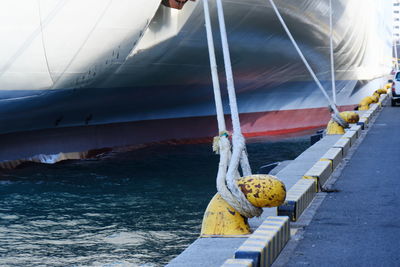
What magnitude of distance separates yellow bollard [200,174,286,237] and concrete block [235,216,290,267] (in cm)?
25

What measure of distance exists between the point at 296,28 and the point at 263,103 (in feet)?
13.4

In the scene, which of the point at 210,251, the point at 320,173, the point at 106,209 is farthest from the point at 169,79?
the point at 210,251

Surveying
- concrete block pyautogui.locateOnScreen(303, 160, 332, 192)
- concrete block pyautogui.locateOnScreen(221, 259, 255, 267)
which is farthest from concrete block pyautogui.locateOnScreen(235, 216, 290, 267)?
concrete block pyautogui.locateOnScreen(303, 160, 332, 192)

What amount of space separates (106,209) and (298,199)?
564 centimetres

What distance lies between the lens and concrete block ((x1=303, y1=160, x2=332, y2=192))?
30.9 ft

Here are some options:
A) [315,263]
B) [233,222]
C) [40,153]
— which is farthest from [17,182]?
[315,263]

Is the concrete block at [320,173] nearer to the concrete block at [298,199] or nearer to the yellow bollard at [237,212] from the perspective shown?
the concrete block at [298,199]

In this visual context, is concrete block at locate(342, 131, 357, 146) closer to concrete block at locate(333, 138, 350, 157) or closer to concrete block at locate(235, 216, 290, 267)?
concrete block at locate(333, 138, 350, 157)

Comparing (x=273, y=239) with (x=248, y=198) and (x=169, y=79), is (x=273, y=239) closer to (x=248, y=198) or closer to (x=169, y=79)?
(x=248, y=198)

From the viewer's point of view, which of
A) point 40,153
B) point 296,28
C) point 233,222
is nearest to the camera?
point 233,222

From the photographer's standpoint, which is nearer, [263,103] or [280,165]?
[280,165]

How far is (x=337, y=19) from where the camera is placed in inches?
1067

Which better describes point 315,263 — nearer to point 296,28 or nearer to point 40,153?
point 40,153

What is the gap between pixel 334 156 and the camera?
11.9m
